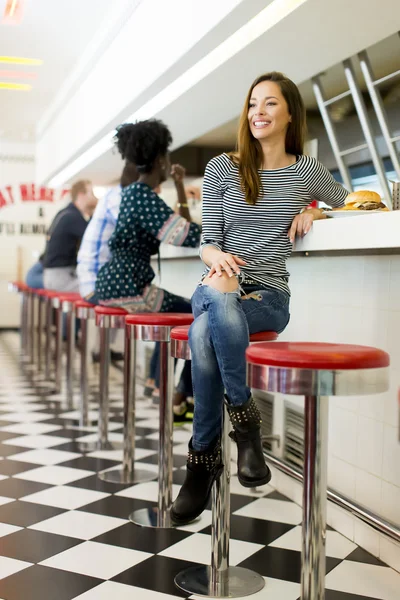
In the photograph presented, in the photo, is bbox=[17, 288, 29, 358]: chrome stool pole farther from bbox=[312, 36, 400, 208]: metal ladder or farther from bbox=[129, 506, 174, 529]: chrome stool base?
bbox=[129, 506, 174, 529]: chrome stool base

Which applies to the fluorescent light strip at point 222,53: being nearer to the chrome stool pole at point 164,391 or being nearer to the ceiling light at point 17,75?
the chrome stool pole at point 164,391

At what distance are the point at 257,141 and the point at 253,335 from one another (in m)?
0.63

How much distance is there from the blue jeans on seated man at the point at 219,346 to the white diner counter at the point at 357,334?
0.75 feet

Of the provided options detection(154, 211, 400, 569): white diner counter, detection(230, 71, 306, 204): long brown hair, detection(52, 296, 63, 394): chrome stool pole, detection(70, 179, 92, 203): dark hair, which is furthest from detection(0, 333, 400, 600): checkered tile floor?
detection(70, 179, 92, 203): dark hair

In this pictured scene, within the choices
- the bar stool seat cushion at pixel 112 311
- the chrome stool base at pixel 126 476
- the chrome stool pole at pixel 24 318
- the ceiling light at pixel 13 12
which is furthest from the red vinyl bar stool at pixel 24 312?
the chrome stool base at pixel 126 476

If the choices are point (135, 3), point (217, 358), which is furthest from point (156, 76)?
point (217, 358)

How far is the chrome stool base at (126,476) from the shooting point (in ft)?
9.78

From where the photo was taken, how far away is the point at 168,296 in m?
3.11

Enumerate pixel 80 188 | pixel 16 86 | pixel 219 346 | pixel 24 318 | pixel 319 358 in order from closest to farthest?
pixel 319 358, pixel 219 346, pixel 80 188, pixel 16 86, pixel 24 318

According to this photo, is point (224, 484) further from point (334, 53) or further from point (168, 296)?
point (334, 53)

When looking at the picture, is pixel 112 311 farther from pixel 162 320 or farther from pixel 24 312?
pixel 24 312

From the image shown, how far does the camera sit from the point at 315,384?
1.39 metres

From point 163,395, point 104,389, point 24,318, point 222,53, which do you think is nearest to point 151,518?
point 163,395

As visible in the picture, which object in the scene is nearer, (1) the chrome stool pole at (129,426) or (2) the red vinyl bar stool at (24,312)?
(1) the chrome stool pole at (129,426)
